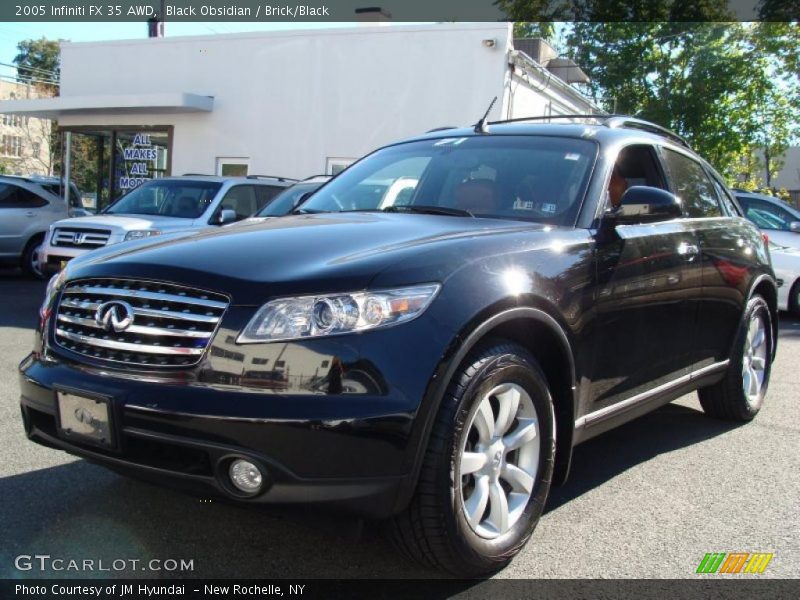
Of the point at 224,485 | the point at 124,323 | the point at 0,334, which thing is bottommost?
the point at 0,334

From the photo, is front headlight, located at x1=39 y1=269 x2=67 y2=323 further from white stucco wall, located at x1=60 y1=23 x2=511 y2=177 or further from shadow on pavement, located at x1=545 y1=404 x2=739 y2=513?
white stucco wall, located at x1=60 y1=23 x2=511 y2=177

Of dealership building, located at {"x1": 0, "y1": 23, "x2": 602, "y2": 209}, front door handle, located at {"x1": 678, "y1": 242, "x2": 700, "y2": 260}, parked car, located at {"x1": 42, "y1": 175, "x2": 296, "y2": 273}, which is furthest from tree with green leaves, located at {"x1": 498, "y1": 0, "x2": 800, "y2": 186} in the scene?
front door handle, located at {"x1": 678, "y1": 242, "x2": 700, "y2": 260}

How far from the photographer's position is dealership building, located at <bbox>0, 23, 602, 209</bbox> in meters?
14.8

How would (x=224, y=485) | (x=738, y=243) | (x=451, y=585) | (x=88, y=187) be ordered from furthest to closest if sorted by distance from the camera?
1. (x=88, y=187)
2. (x=738, y=243)
3. (x=451, y=585)
4. (x=224, y=485)

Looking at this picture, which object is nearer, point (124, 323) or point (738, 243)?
point (124, 323)

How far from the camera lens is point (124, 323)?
2.72 metres

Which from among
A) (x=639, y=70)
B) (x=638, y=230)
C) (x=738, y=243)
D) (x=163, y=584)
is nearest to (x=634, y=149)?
(x=638, y=230)

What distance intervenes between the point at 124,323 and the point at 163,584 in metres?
0.95

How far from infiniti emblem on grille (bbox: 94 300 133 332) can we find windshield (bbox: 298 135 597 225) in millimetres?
1570

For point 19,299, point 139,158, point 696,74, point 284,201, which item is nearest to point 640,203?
point 284,201

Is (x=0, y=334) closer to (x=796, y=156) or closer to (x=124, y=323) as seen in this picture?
(x=124, y=323)

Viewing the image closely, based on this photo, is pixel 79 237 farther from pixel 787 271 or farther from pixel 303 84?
pixel 787 271

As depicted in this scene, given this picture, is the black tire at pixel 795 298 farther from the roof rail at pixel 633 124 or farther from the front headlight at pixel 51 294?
the front headlight at pixel 51 294

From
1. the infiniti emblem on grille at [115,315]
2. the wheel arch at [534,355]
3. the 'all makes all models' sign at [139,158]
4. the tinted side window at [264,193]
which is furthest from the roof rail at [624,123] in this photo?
the 'all makes all models' sign at [139,158]
